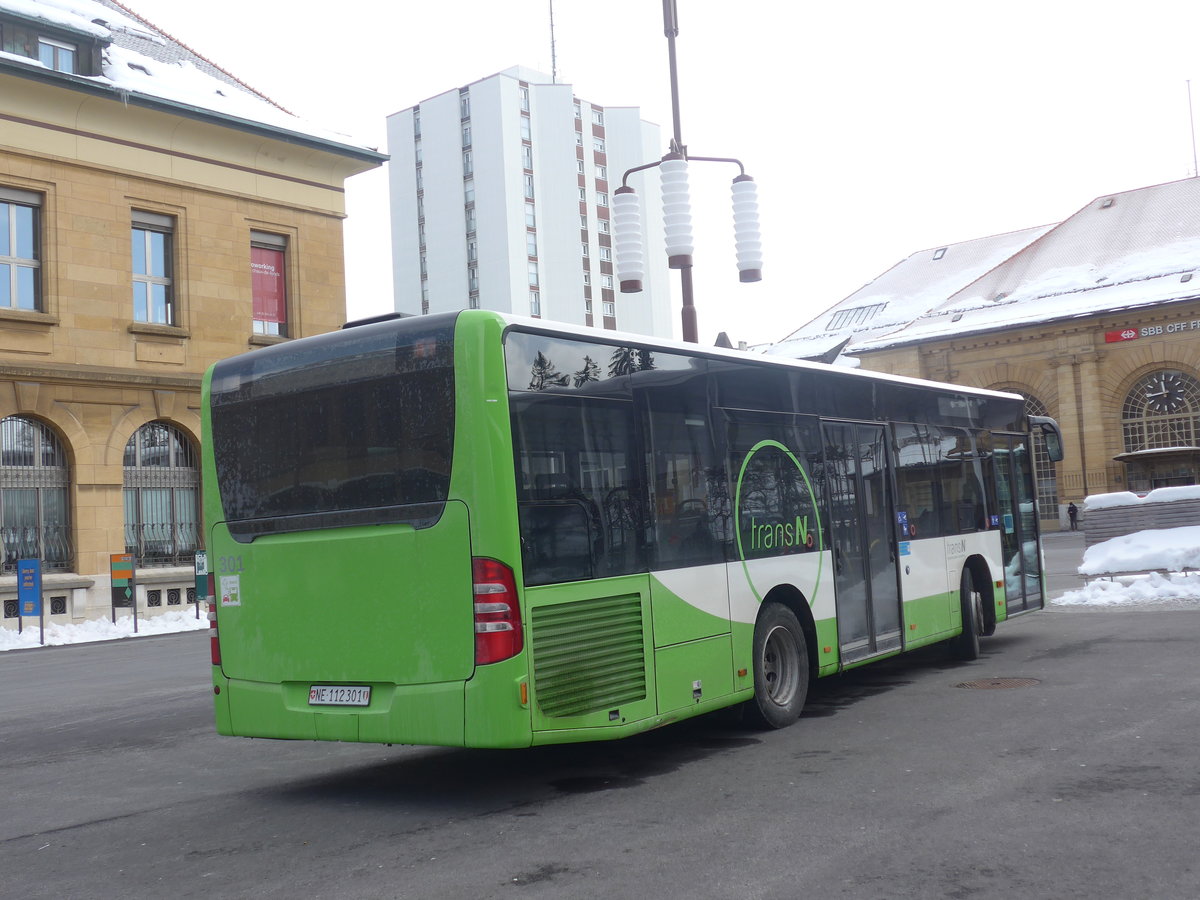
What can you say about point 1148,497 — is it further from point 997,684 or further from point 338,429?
point 338,429

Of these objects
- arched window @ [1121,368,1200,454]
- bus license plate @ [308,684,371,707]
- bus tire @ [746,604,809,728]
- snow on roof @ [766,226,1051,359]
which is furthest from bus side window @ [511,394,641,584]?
snow on roof @ [766,226,1051,359]

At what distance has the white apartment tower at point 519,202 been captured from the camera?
87.4 meters

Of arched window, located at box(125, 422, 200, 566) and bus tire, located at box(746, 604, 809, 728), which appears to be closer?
bus tire, located at box(746, 604, 809, 728)

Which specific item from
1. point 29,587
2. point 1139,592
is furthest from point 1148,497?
point 29,587

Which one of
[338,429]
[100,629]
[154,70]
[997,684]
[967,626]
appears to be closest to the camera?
[338,429]

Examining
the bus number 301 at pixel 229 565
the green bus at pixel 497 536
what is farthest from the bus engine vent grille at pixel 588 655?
the bus number 301 at pixel 229 565

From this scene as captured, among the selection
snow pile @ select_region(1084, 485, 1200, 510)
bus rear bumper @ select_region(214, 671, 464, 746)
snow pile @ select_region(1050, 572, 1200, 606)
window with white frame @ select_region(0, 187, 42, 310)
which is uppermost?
window with white frame @ select_region(0, 187, 42, 310)

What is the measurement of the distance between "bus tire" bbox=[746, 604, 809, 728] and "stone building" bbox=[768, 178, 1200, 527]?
42.0m

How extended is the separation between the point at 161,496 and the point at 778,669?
22.0m

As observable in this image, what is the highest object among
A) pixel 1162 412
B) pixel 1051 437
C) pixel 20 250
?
pixel 20 250

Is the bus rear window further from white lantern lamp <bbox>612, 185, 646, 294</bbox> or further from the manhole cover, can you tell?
white lantern lamp <bbox>612, 185, 646, 294</bbox>

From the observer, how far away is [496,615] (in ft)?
22.8

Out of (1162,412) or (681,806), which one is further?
(1162,412)

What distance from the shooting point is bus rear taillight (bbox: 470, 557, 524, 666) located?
22.8 feet
